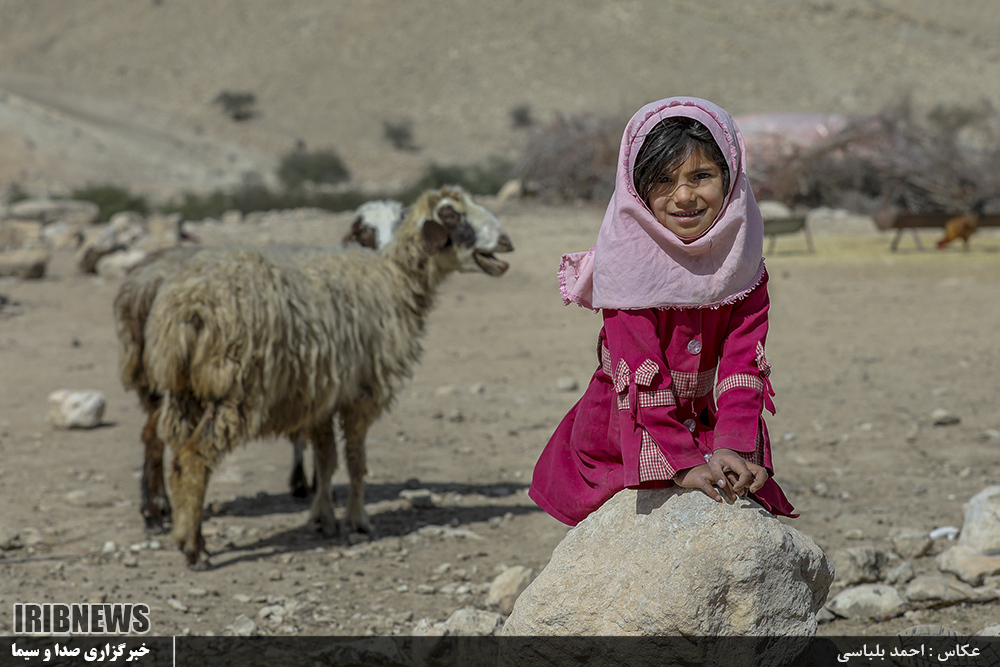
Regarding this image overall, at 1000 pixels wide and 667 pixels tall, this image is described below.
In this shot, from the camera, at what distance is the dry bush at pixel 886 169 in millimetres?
18359

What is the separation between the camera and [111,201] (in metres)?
25.0

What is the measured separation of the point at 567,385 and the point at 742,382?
5.69 meters

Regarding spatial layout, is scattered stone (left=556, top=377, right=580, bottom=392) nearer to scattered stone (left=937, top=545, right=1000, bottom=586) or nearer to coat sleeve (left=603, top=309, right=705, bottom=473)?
scattered stone (left=937, top=545, right=1000, bottom=586)

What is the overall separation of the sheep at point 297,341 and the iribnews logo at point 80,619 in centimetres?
68

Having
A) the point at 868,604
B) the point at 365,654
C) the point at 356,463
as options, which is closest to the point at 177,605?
the point at 365,654

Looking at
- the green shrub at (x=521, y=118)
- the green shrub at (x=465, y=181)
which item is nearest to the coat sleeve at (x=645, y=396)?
the green shrub at (x=465, y=181)

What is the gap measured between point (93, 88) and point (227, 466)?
47.4m

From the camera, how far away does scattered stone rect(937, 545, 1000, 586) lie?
437 centimetres

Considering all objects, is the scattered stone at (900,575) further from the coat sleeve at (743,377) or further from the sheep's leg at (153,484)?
the sheep's leg at (153,484)

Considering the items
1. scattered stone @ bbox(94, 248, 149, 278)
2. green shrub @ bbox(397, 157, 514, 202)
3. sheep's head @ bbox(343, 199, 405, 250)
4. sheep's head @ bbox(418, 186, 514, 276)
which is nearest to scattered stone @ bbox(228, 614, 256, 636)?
sheep's head @ bbox(418, 186, 514, 276)

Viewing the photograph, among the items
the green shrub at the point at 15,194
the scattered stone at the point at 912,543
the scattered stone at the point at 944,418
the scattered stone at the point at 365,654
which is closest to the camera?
the scattered stone at the point at 365,654

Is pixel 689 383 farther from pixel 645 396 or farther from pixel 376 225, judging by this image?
pixel 376 225

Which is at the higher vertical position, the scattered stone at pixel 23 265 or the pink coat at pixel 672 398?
the pink coat at pixel 672 398

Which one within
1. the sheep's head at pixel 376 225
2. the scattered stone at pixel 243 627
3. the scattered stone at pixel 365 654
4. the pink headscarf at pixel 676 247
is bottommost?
the scattered stone at pixel 243 627
